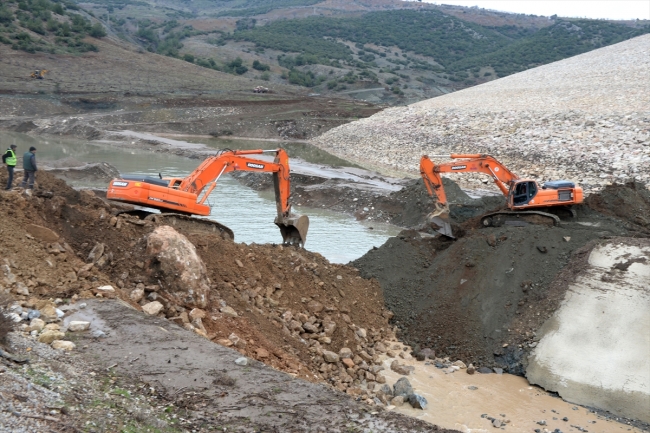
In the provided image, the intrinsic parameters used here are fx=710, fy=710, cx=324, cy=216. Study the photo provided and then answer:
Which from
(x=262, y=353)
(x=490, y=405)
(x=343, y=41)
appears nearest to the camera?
(x=262, y=353)

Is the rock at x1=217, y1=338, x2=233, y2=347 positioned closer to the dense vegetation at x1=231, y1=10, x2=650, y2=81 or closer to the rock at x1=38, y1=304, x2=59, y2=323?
the rock at x1=38, y1=304, x2=59, y2=323

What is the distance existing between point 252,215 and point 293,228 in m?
8.38

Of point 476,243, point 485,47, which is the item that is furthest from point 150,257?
point 485,47

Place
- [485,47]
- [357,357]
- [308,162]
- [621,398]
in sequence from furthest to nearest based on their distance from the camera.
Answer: [485,47] < [308,162] < [357,357] < [621,398]

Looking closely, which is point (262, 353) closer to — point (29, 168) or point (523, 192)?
point (29, 168)

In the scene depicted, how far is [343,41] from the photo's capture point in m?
129

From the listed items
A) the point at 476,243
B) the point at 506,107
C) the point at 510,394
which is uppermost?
the point at 506,107

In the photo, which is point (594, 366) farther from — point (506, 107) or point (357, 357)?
point (506, 107)

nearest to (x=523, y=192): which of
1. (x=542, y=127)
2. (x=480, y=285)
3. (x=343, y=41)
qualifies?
(x=480, y=285)

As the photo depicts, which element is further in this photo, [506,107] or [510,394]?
[506,107]

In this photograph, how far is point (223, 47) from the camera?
111750 millimetres

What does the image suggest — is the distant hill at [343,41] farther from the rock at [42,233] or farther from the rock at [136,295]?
the rock at [136,295]

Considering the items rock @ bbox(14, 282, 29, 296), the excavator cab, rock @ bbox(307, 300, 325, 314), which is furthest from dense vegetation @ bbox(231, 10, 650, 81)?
rock @ bbox(14, 282, 29, 296)

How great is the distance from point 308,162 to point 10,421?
3504cm
